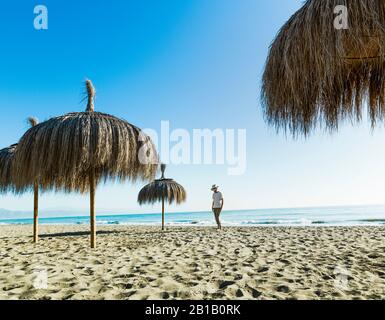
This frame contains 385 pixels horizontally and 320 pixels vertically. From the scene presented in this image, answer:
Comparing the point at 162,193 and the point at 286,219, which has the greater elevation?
the point at 162,193

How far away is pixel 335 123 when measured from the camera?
2.77m

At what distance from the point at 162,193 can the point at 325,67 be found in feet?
31.1

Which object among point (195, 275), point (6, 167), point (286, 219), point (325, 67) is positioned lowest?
point (286, 219)

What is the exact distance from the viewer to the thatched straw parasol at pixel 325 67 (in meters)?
2.00

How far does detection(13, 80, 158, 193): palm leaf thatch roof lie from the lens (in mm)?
4363

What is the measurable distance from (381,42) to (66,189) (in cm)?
616

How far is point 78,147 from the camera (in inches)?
172

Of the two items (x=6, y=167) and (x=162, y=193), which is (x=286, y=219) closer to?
(x=162, y=193)
